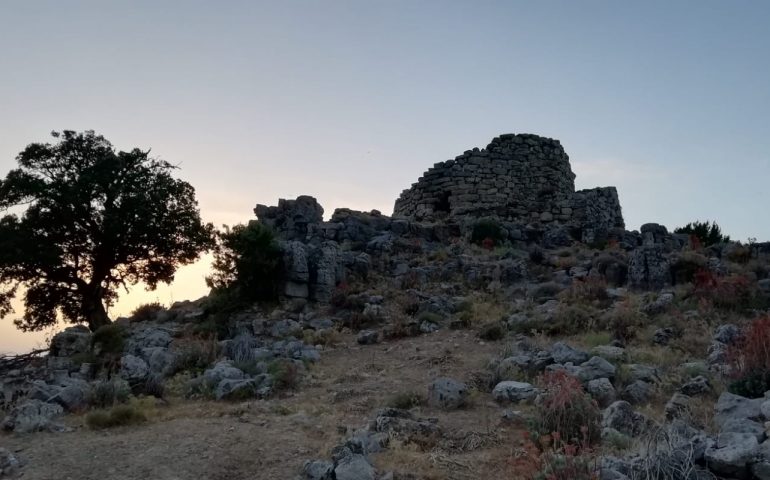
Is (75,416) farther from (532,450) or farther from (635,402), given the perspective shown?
(635,402)

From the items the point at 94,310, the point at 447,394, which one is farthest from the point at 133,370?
the point at 94,310

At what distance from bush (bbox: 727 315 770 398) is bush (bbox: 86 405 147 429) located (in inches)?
240

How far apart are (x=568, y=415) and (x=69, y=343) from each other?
10142 millimetres

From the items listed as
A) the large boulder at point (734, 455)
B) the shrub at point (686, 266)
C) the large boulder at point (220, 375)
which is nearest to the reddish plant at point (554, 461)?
the large boulder at point (734, 455)

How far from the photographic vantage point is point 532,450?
18.2ft

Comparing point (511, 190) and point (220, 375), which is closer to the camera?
point (220, 375)

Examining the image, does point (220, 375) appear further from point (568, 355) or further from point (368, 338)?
point (568, 355)

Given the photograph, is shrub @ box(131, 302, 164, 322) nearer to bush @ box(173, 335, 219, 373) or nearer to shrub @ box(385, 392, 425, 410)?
bush @ box(173, 335, 219, 373)

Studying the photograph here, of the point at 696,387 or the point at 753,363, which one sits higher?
the point at 753,363

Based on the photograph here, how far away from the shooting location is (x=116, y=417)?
24.0 ft

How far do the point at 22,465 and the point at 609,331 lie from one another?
8280 mm

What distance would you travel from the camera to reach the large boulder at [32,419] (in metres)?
7.20

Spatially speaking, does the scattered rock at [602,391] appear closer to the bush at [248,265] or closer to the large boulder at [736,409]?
the large boulder at [736,409]

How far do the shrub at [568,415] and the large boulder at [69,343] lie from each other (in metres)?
8.91
